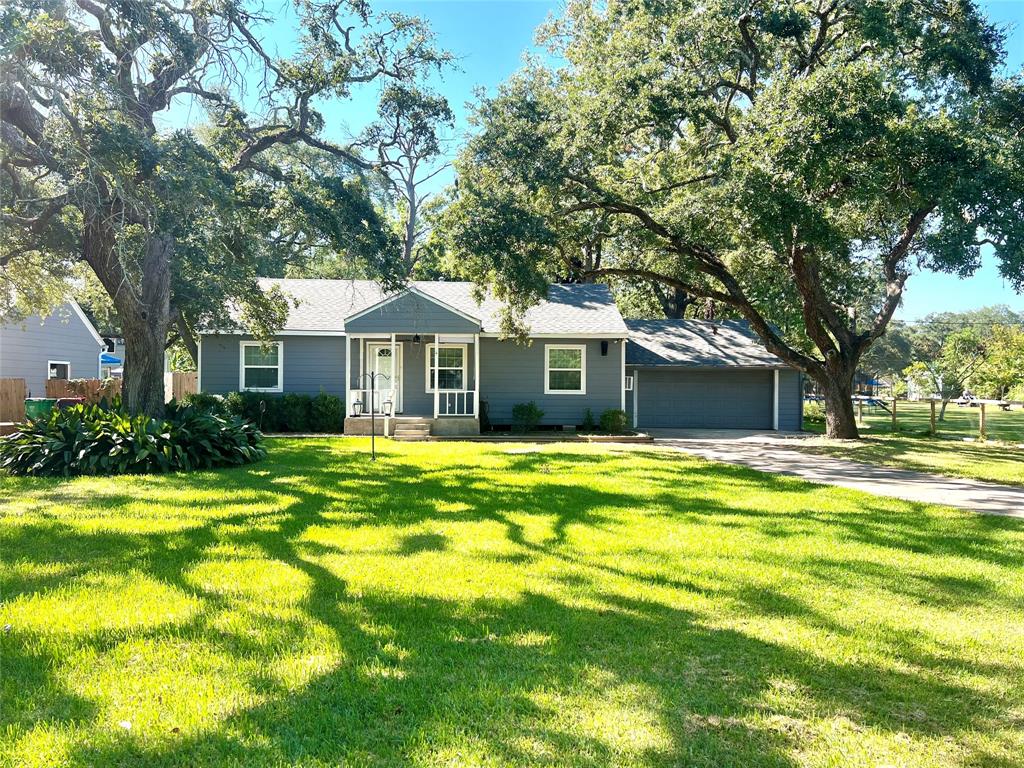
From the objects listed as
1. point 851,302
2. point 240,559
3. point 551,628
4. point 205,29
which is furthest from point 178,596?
point 851,302

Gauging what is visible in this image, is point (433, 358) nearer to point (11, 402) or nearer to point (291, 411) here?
point (291, 411)

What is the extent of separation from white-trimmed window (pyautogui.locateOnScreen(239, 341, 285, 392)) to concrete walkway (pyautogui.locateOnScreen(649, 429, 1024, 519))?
11.0 metres

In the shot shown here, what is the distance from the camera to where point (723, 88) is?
51.5 ft

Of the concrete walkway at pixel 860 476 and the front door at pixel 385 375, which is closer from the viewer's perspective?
the concrete walkway at pixel 860 476

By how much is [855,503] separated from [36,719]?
8185 millimetres

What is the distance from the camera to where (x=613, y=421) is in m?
18.1

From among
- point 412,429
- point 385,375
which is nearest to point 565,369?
point 412,429

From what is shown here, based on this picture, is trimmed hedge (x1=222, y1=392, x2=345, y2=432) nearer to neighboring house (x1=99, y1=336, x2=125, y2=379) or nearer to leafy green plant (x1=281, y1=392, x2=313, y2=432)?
leafy green plant (x1=281, y1=392, x2=313, y2=432)

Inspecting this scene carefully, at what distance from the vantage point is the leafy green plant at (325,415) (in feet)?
58.1

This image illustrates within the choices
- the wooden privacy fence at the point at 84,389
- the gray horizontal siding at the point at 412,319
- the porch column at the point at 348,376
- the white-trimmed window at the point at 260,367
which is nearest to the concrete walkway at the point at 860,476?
the gray horizontal siding at the point at 412,319

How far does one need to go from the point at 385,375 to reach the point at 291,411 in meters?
2.78

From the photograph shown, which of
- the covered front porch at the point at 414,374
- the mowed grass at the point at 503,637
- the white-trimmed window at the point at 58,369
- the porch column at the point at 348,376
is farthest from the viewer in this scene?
the white-trimmed window at the point at 58,369

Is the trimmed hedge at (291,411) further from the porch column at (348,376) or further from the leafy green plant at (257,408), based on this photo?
the porch column at (348,376)

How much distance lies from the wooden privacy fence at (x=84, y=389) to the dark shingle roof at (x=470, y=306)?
16.1 ft
